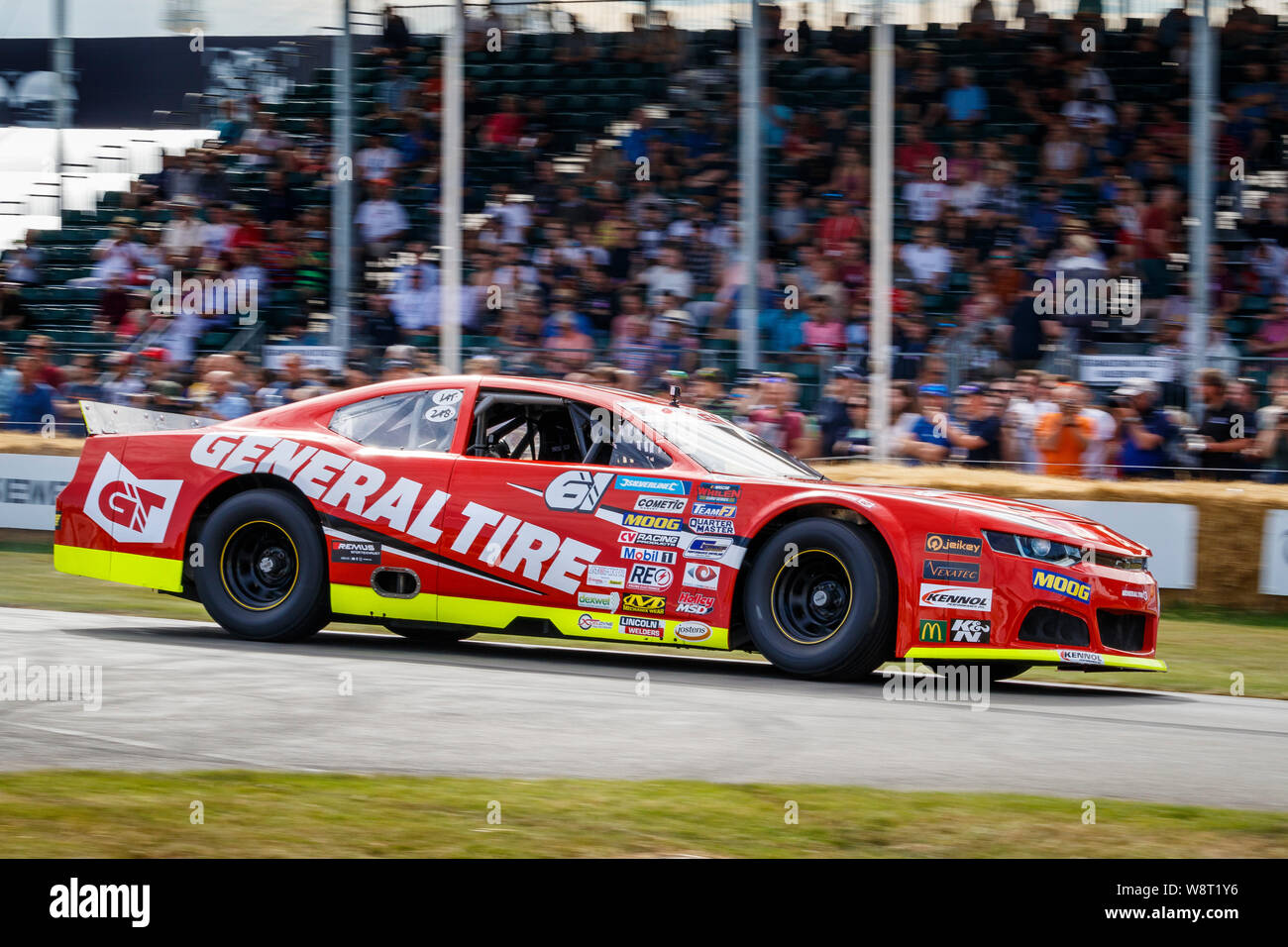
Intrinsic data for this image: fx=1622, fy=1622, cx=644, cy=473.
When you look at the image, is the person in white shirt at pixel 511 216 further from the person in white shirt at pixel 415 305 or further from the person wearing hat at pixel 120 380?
the person wearing hat at pixel 120 380

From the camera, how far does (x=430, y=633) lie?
9.75 metres

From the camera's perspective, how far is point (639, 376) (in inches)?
560

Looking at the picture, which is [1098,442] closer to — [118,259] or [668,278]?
[668,278]

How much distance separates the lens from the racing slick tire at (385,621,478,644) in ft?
29.2

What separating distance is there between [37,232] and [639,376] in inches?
421

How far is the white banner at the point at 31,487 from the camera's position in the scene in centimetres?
1486

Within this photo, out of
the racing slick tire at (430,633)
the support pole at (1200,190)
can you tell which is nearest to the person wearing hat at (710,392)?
the support pole at (1200,190)

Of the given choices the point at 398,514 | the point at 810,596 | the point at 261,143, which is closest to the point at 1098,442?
the point at 810,596

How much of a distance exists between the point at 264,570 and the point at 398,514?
92 centimetres

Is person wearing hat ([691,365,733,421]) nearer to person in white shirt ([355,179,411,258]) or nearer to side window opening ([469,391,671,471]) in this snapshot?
person in white shirt ([355,179,411,258])

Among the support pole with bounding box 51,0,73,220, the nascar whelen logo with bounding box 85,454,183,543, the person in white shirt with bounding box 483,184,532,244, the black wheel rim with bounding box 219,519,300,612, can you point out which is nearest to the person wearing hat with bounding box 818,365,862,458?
the person in white shirt with bounding box 483,184,532,244

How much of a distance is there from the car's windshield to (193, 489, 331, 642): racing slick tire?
1.85 meters
